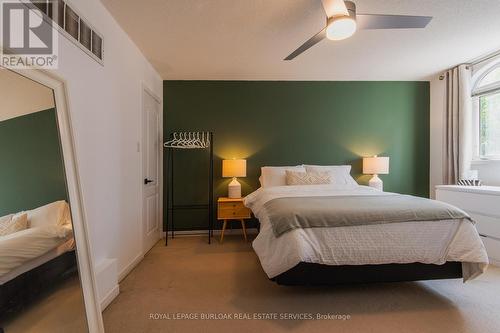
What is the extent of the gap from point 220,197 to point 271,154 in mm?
1069

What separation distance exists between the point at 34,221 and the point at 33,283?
11.5 inches

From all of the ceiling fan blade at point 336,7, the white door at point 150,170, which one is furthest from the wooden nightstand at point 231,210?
the ceiling fan blade at point 336,7

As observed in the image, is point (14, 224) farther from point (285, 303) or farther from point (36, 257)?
point (285, 303)

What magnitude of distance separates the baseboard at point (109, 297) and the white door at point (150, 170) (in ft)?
3.08

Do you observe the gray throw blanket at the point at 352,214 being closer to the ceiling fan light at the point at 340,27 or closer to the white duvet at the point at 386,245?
the white duvet at the point at 386,245

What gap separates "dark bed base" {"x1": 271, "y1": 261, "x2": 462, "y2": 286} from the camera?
6.08 feet

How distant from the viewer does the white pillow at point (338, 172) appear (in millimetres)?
3508

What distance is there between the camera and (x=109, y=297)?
191 cm

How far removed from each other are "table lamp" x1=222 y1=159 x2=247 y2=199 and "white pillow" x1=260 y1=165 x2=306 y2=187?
295mm

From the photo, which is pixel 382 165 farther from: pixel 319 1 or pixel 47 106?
pixel 47 106

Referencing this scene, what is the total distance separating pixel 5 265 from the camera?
1039mm

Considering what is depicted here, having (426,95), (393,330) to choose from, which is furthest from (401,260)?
(426,95)

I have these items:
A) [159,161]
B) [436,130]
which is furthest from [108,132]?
[436,130]

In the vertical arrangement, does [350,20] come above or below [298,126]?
above
